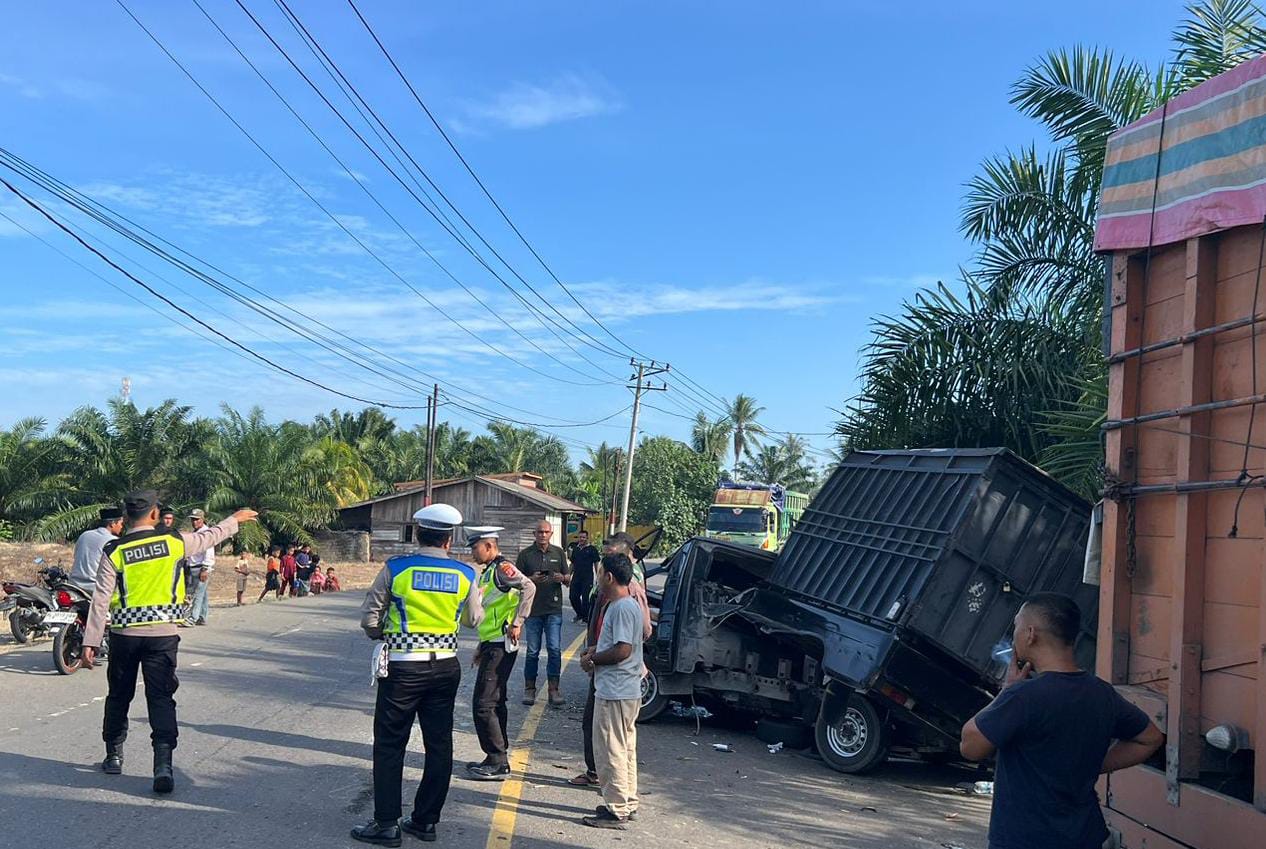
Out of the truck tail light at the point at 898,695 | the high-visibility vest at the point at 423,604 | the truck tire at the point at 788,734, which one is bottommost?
the truck tire at the point at 788,734

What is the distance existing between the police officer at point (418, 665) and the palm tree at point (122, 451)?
3275cm

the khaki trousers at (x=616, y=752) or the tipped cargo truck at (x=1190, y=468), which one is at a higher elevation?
the tipped cargo truck at (x=1190, y=468)

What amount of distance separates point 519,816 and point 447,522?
198 cm

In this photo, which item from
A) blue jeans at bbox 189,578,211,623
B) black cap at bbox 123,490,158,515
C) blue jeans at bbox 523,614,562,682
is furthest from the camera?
blue jeans at bbox 189,578,211,623

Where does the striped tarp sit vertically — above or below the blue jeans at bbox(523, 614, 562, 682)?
above

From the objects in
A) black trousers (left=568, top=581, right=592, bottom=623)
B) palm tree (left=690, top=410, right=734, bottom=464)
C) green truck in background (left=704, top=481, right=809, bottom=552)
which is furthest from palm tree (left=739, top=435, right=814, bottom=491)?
black trousers (left=568, top=581, right=592, bottom=623)

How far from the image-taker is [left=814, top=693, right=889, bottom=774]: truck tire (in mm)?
8586

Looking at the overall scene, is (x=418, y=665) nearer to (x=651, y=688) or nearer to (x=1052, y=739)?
(x=1052, y=739)

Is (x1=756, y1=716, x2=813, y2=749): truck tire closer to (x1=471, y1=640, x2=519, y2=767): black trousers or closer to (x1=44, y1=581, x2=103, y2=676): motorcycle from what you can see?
(x1=471, y1=640, x2=519, y2=767): black trousers

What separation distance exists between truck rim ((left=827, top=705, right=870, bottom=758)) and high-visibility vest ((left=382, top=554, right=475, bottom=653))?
4.00 m

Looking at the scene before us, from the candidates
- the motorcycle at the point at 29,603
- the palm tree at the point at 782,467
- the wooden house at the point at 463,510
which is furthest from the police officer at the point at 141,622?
the palm tree at the point at 782,467

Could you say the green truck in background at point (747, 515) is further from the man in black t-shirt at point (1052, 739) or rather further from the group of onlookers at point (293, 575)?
the man in black t-shirt at point (1052, 739)

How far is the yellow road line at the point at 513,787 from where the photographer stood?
627cm

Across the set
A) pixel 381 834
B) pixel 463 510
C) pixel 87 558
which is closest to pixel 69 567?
pixel 87 558
